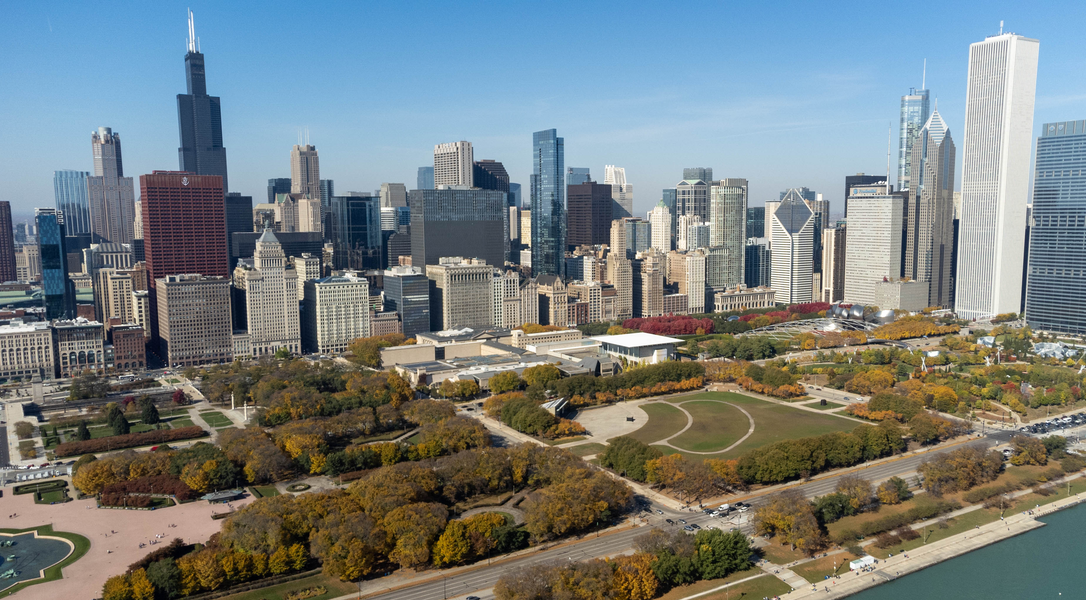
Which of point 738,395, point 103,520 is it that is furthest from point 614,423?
point 103,520

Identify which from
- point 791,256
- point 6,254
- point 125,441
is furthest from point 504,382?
point 6,254

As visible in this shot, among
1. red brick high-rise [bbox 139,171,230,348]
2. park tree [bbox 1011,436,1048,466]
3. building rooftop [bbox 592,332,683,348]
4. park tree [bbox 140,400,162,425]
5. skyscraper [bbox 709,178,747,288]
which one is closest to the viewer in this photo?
park tree [bbox 1011,436,1048,466]

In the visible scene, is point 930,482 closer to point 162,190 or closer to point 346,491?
point 346,491

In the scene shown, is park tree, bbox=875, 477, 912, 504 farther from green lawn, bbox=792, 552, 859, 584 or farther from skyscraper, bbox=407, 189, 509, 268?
skyscraper, bbox=407, 189, 509, 268

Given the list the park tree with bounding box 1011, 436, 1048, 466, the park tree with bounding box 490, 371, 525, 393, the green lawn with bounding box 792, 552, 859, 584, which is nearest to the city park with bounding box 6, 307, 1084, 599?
the green lawn with bounding box 792, 552, 859, 584

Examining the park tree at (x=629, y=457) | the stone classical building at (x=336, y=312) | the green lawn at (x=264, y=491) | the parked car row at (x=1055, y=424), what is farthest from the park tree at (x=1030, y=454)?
the stone classical building at (x=336, y=312)

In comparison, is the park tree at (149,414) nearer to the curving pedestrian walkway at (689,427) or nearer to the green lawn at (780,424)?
the curving pedestrian walkway at (689,427)

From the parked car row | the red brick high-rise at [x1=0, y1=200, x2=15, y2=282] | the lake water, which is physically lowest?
the lake water
